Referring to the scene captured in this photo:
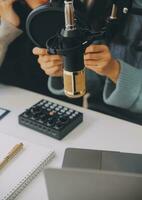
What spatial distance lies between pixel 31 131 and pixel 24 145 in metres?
0.07

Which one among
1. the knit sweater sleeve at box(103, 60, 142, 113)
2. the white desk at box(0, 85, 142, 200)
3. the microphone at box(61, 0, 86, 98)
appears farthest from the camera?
the knit sweater sleeve at box(103, 60, 142, 113)

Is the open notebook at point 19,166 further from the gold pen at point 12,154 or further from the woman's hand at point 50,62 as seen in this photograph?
the woman's hand at point 50,62

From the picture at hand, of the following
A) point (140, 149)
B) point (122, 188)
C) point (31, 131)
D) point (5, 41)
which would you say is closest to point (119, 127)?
point (140, 149)

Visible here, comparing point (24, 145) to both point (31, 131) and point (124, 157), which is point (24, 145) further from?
point (124, 157)

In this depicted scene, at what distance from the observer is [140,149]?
859 mm

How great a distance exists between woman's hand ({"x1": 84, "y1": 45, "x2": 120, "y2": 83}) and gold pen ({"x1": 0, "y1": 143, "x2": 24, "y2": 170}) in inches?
9.7

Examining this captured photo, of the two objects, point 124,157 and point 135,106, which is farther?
point 135,106

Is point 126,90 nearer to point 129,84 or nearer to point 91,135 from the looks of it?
point 129,84

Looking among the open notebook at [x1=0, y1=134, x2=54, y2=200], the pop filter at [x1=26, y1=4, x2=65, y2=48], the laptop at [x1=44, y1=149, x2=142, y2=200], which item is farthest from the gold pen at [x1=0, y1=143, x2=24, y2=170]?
the pop filter at [x1=26, y1=4, x2=65, y2=48]

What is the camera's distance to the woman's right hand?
3.13 ft

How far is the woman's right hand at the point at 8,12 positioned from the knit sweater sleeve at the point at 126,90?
0.30 m

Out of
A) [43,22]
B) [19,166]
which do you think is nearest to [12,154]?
[19,166]

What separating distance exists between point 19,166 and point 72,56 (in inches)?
14.8

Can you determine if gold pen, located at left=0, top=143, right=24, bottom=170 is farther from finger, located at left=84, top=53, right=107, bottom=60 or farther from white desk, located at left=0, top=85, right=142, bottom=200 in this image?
finger, located at left=84, top=53, right=107, bottom=60
